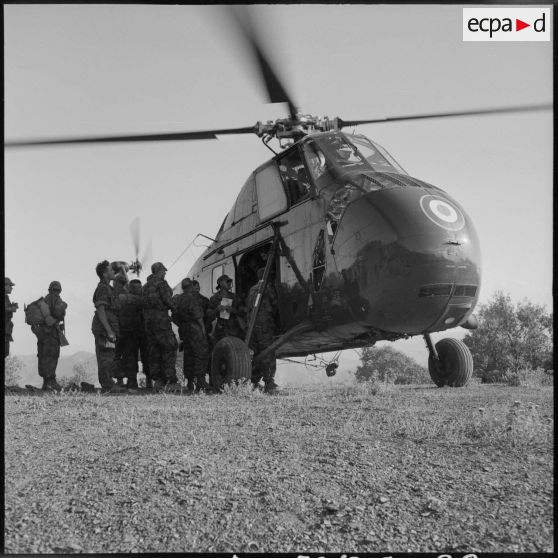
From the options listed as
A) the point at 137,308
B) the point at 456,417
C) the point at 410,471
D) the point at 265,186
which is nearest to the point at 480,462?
the point at 410,471

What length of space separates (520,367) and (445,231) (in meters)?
7.59

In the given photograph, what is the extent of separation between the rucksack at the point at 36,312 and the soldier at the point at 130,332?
1252 millimetres

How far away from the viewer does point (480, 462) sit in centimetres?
367

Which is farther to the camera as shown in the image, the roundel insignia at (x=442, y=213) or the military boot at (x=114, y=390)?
the military boot at (x=114, y=390)

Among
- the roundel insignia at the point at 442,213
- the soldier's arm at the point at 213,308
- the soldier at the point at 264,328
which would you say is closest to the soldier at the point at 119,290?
the soldier's arm at the point at 213,308

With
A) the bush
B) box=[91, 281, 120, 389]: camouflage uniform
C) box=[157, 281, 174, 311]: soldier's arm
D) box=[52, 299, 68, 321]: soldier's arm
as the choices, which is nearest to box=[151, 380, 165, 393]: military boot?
box=[91, 281, 120, 389]: camouflage uniform

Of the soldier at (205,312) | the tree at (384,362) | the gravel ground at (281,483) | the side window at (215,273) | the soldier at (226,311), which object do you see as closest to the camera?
the gravel ground at (281,483)

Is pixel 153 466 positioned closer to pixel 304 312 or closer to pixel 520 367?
pixel 304 312

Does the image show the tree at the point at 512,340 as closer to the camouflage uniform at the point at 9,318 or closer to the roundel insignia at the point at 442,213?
the roundel insignia at the point at 442,213

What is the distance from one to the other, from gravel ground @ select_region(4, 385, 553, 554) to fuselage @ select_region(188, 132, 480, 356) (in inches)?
59.6

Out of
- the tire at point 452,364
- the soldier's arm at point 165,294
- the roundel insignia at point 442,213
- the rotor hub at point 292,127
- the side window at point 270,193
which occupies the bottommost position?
the tire at point 452,364

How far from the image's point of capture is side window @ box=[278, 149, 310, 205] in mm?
8141

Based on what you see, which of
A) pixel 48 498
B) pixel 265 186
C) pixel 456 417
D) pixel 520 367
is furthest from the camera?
pixel 520 367

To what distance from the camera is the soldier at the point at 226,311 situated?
9195mm
